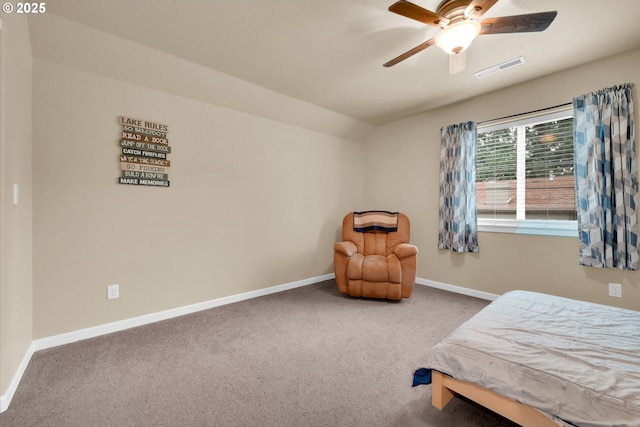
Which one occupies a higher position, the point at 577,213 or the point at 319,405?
the point at 577,213

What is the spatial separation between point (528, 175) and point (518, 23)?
199 cm

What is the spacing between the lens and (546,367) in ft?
3.77

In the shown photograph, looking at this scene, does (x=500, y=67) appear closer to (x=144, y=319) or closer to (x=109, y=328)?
(x=144, y=319)

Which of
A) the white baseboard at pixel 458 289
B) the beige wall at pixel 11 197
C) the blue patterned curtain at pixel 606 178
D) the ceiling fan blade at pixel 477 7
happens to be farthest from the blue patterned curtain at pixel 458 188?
the beige wall at pixel 11 197

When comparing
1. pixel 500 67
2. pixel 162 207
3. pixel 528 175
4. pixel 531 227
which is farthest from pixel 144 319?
pixel 528 175

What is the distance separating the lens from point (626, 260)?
2400 mm

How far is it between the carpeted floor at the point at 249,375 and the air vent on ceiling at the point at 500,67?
2537mm

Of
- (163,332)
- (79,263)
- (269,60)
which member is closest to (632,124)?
(269,60)

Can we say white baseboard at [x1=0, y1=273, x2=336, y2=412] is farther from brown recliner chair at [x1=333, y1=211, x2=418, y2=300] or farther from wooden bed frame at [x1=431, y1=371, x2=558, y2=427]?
wooden bed frame at [x1=431, y1=371, x2=558, y2=427]

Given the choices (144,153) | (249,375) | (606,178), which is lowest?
(249,375)

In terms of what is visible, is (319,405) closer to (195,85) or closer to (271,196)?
(271,196)

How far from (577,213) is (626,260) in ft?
1.73

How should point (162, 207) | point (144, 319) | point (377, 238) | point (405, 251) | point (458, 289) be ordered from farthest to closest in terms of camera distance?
1. point (377, 238)
2. point (458, 289)
3. point (405, 251)
4. point (162, 207)
5. point (144, 319)

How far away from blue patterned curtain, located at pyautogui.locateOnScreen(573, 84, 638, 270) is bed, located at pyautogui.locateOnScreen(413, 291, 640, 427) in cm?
110
